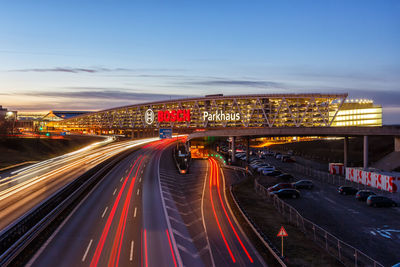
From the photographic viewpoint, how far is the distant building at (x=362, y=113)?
159 meters

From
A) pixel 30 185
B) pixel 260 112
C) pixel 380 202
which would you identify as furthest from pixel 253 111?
pixel 30 185

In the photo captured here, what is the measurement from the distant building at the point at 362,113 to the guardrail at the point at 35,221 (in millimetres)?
147157

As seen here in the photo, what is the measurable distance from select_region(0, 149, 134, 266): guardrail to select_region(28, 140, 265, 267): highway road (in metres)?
1.09

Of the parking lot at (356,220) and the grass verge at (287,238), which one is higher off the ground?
the grass verge at (287,238)

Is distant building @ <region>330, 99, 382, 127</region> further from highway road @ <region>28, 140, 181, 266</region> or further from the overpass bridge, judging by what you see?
highway road @ <region>28, 140, 181, 266</region>

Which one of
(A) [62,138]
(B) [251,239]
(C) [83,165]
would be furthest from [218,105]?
(B) [251,239]

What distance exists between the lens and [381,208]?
36.5 m

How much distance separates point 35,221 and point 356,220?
29.2 m

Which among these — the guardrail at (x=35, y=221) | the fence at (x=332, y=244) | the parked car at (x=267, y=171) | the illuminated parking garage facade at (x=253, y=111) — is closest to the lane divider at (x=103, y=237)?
the guardrail at (x=35, y=221)

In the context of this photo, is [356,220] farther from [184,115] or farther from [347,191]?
[184,115]

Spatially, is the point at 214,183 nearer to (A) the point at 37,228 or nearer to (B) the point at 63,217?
(B) the point at 63,217

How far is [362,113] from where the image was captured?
162 meters

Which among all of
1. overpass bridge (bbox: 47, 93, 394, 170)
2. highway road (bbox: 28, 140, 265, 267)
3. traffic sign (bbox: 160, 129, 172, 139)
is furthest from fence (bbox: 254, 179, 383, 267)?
overpass bridge (bbox: 47, 93, 394, 170)

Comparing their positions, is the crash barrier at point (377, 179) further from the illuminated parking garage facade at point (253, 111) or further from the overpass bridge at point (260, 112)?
the illuminated parking garage facade at point (253, 111)
